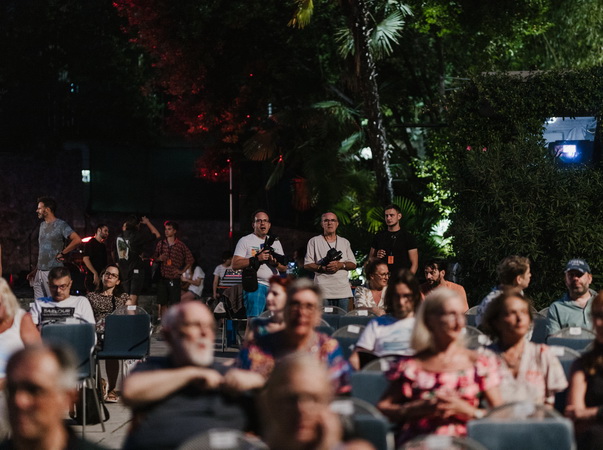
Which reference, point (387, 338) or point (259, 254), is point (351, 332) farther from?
point (259, 254)

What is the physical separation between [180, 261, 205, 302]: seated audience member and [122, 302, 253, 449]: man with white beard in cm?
1367

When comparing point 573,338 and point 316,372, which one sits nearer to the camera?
point 316,372

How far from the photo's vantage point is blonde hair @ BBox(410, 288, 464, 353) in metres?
5.09

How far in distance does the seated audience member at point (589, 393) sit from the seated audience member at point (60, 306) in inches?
199

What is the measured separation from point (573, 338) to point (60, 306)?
4532mm

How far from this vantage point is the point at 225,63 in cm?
2219

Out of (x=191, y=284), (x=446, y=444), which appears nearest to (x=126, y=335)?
(x=446, y=444)

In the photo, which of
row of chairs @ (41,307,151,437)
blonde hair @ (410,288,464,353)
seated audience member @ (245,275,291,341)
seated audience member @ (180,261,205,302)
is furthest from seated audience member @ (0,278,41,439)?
seated audience member @ (180,261,205,302)

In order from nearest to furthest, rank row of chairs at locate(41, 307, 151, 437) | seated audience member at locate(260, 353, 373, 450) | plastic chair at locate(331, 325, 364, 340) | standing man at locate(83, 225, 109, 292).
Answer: seated audience member at locate(260, 353, 373, 450) < plastic chair at locate(331, 325, 364, 340) < row of chairs at locate(41, 307, 151, 437) < standing man at locate(83, 225, 109, 292)

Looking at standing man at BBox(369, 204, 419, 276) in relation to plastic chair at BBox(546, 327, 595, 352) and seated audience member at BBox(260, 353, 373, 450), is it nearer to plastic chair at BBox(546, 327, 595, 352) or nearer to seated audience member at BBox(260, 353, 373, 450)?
plastic chair at BBox(546, 327, 595, 352)

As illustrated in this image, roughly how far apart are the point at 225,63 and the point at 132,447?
60.0 feet

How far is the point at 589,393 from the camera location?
5500 mm

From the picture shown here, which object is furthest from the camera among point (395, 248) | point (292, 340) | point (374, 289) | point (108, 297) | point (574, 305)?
point (395, 248)

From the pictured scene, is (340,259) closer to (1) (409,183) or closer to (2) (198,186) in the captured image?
(1) (409,183)
